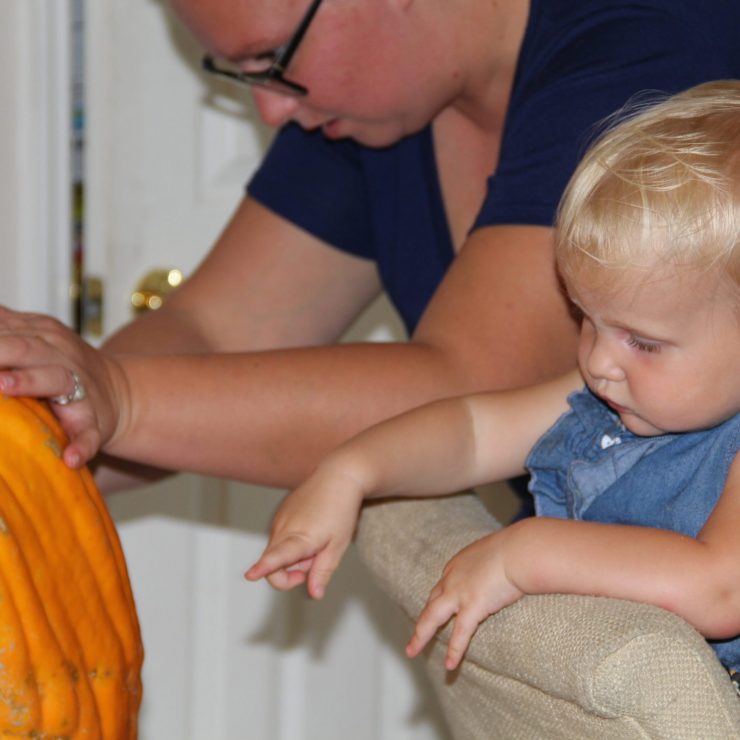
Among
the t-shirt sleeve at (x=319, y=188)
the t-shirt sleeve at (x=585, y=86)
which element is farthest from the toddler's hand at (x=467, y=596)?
the t-shirt sleeve at (x=319, y=188)

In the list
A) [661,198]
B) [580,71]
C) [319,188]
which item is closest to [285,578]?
[661,198]

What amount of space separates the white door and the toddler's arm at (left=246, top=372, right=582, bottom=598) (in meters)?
0.91

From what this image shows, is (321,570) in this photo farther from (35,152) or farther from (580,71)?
(35,152)

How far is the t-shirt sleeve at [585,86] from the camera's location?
1.12 metres

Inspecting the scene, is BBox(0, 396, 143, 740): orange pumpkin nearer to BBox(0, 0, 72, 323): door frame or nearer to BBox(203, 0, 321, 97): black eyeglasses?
BBox(203, 0, 321, 97): black eyeglasses

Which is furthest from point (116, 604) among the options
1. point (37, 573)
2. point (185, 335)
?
point (185, 335)

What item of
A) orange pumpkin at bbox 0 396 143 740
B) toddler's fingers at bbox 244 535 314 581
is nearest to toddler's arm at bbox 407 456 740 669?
toddler's fingers at bbox 244 535 314 581

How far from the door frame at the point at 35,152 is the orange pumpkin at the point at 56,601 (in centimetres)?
105

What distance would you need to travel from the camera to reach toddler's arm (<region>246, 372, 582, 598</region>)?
3.31ft

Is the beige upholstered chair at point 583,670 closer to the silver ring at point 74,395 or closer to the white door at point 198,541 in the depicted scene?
the silver ring at point 74,395

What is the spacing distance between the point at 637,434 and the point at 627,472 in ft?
0.11

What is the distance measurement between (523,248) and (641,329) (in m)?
0.21

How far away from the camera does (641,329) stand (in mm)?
948

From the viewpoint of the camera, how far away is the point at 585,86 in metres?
1.13
